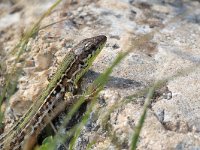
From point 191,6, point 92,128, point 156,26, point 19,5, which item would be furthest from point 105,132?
point 19,5

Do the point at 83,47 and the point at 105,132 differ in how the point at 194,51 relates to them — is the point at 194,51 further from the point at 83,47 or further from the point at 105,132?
the point at 105,132

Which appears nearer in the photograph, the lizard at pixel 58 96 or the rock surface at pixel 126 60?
the rock surface at pixel 126 60

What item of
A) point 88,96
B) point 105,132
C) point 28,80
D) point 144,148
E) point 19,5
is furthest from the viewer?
point 19,5

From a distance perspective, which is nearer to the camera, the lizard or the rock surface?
the rock surface

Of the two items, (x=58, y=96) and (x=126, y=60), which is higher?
(x=126, y=60)
